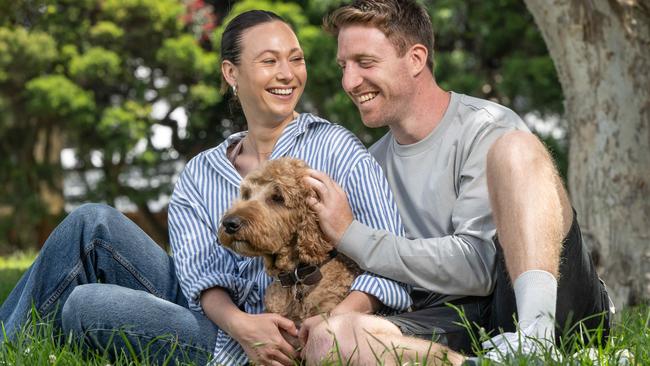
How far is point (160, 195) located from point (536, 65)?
618 cm

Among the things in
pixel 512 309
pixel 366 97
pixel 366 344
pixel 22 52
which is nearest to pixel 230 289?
pixel 366 344

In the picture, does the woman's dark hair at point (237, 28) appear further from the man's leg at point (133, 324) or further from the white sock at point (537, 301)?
the white sock at point (537, 301)

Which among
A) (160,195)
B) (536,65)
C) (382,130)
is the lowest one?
(160,195)

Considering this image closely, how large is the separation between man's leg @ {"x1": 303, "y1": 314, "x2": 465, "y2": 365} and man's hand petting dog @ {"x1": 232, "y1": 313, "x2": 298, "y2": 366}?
17cm

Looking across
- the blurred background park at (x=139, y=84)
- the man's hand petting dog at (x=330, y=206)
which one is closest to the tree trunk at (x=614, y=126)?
the man's hand petting dog at (x=330, y=206)

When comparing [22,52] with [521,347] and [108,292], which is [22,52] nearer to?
[108,292]

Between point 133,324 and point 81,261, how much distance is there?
0.54m

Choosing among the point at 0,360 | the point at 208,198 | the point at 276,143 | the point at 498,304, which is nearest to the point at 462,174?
the point at 498,304

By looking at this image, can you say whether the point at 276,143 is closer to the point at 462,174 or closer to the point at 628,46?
the point at 462,174

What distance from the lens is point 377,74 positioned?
406 centimetres

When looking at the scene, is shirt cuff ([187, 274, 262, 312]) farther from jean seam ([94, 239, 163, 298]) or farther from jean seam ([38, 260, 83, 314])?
jean seam ([38, 260, 83, 314])

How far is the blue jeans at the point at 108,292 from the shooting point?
12.3ft

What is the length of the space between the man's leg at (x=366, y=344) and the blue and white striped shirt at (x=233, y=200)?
0.26 meters

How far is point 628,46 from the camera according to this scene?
6.28 meters
